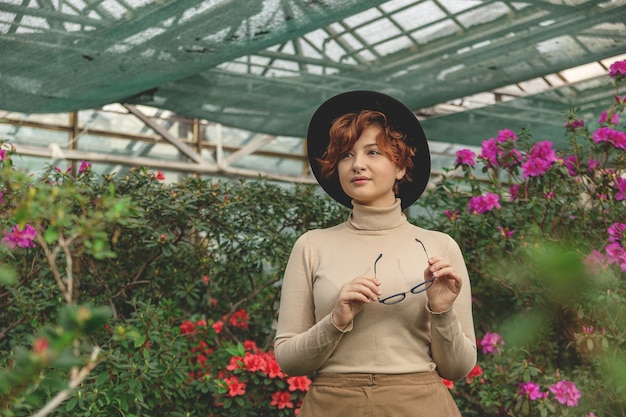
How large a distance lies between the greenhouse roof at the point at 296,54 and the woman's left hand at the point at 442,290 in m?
1.62

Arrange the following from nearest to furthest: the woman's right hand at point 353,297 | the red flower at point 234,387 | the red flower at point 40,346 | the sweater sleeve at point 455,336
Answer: the red flower at point 40,346
the woman's right hand at point 353,297
the sweater sleeve at point 455,336
the red flower at point 234,387

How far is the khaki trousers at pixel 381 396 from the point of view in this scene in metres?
1.58

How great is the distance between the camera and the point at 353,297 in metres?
1.45

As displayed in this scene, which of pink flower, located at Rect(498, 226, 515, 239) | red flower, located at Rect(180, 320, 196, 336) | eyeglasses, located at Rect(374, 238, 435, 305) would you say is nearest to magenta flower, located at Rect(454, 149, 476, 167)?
pink flower, located at Rect(498, 226, 515, 239)

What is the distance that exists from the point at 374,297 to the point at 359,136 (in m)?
0.44

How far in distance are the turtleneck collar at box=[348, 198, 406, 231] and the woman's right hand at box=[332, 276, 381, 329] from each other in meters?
0.29

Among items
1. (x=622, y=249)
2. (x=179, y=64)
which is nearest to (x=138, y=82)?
(x=179, y=64)

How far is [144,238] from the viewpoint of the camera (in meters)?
3.31

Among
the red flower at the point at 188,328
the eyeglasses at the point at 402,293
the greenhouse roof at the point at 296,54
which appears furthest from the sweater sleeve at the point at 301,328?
the red flower at the point at 188,328

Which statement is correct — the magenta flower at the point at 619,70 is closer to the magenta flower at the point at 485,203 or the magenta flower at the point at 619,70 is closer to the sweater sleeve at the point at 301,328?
the magenta flower at the point at 485,203

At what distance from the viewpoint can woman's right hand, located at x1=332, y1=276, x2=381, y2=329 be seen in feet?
4.76

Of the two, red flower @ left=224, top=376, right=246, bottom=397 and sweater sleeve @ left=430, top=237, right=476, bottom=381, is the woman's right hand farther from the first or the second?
red flower @ left=224, top=376, right=246, bottom=397

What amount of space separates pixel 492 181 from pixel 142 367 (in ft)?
5.78

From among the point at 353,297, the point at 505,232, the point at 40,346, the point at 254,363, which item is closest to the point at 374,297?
the point at 353,297
